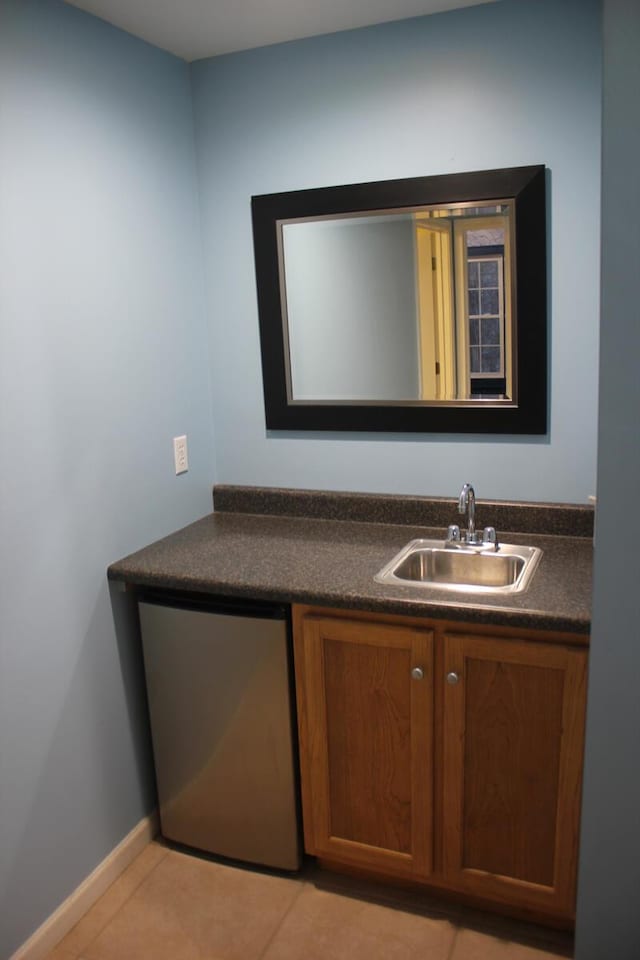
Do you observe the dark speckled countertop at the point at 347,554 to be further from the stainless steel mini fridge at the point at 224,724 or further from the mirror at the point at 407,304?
the mirror at the point at 407,304

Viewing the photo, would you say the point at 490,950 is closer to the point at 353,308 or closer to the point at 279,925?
the point at 279,925

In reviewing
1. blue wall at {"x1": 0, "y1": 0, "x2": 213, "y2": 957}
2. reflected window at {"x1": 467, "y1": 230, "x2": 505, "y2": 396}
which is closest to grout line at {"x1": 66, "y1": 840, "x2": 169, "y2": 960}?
blue wall at {"x1": 0, "y1": 0, "x2": 213, "y2": 957}

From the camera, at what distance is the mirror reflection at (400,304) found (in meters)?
2.18

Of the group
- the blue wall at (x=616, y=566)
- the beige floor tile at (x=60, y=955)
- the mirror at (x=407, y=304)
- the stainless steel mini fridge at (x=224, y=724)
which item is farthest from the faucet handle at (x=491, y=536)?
the beige floor tile at (x=60, y=955)

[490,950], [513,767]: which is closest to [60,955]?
[490,950]

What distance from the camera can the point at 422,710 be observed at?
1.92 meters

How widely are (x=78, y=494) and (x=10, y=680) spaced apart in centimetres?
48

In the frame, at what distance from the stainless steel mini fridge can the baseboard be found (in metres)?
0.11

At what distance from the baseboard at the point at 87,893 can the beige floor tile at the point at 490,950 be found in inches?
37.5

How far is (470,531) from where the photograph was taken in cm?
223

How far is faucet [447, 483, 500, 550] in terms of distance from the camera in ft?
7.10

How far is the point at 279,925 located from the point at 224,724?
Result: 1.71ft

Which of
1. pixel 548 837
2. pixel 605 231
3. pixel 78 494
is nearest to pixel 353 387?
pixel 78 494

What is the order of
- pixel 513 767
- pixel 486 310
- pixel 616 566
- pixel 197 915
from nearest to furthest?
pixel 616 566, pixel 513 767, pixel 197 915, pixel 486 310
